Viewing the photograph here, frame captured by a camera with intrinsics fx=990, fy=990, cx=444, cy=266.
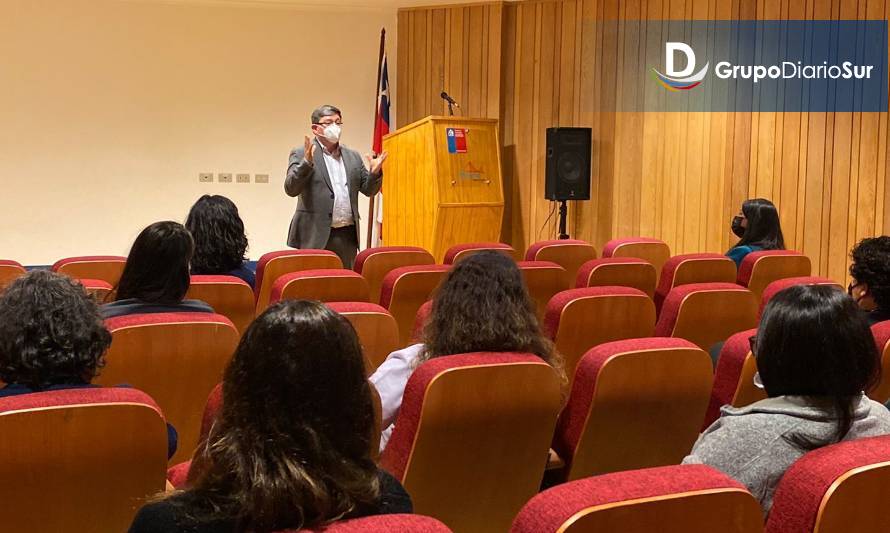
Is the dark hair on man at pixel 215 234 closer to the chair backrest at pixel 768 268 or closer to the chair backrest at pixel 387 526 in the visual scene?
the chair backrest at pixel 768 268

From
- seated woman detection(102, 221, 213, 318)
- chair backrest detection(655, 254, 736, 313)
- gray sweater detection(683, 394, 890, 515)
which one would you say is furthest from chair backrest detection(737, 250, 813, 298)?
gray sweater detection(683, 394, 890, 515)

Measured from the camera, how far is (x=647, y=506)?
4.88 ft

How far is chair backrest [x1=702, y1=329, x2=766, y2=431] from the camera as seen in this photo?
9.72 ft

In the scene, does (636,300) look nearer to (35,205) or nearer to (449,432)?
(449,432)

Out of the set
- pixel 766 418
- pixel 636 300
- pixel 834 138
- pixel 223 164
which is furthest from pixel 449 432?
pixel 223 164

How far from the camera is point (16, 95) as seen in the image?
34.1 ft

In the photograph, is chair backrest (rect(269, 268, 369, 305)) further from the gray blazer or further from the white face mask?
the white face mask

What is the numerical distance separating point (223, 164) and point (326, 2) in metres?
2.15

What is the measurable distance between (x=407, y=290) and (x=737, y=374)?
206cm

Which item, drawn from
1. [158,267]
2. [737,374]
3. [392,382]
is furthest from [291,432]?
[158,267]

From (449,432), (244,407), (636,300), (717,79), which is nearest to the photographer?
(244,407)

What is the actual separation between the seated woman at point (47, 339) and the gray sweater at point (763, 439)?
4.41ft

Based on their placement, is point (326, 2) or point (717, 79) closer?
point (717, 79)

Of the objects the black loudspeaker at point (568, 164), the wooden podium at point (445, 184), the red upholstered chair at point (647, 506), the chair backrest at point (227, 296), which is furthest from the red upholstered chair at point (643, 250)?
the red upholstered chair at point (647, 506)
